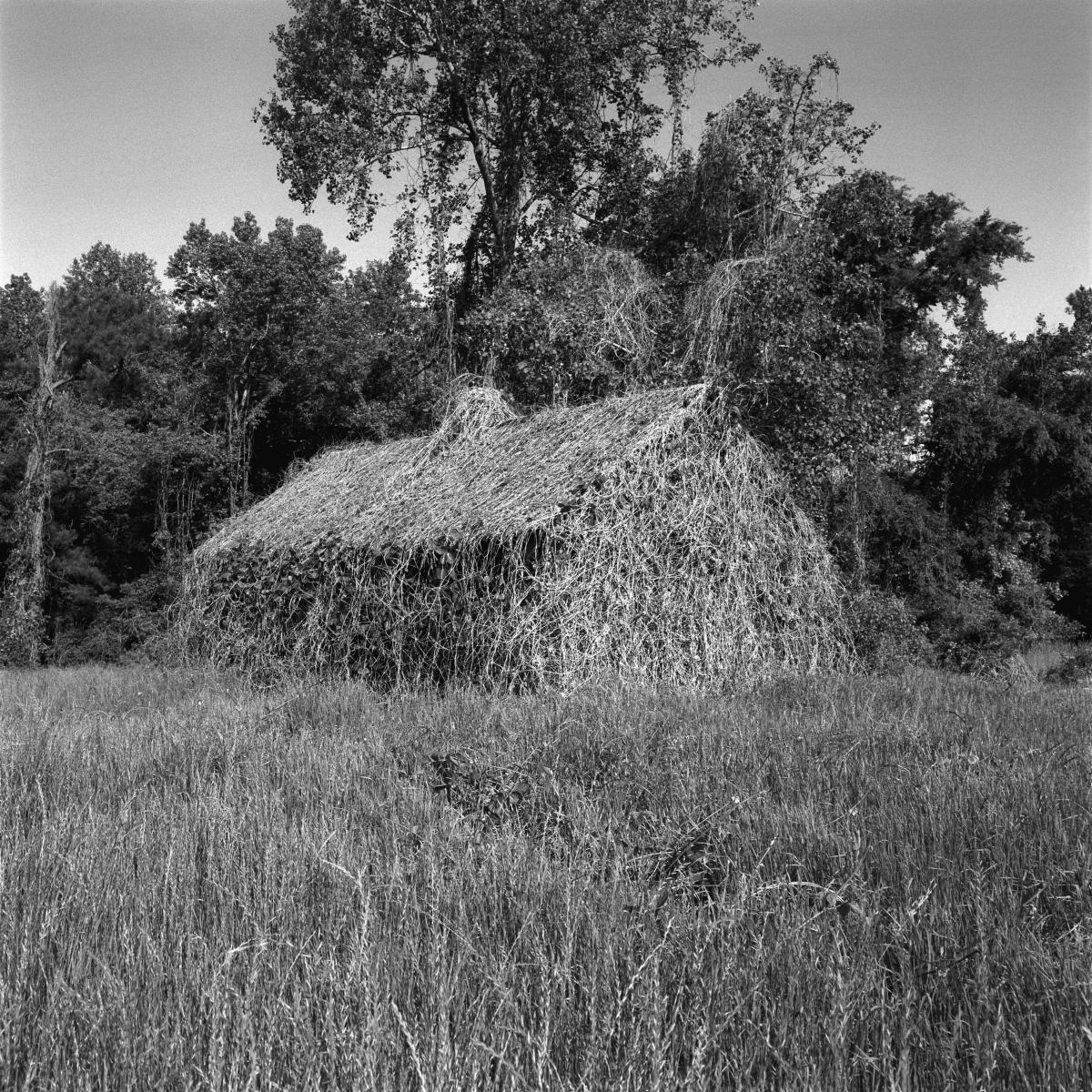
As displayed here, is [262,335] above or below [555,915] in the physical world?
above

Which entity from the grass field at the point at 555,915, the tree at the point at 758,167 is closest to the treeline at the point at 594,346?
the tree at the point at 758,167

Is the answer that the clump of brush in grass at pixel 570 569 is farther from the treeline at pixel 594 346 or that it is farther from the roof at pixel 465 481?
the treeline at pixel 594 346

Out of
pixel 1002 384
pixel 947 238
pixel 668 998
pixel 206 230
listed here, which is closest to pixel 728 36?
pixel 947 238

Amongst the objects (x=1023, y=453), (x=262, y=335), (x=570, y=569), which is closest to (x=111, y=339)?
(x=262, y=335)

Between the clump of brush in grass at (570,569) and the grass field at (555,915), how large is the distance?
12.2ft

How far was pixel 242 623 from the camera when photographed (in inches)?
544

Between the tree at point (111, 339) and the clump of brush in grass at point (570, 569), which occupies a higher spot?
the tree at point (111, 339)

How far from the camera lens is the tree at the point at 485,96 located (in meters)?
21.3

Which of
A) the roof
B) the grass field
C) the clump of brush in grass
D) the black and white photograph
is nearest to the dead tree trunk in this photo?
the black and white photograph

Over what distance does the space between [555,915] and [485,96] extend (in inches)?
927

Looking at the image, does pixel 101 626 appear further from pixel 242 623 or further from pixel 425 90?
pixel 425 90

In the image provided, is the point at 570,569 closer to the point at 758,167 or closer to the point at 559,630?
the point at 559,630

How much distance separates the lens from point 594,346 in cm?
1723

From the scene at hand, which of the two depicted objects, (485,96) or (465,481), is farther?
(485,96)
